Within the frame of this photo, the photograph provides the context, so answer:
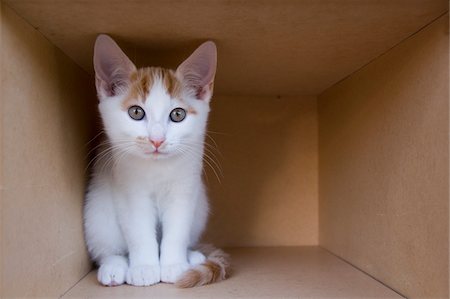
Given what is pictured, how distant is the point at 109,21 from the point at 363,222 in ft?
3.14

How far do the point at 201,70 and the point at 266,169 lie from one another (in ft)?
2.45

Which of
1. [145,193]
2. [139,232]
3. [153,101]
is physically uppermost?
[153,101]

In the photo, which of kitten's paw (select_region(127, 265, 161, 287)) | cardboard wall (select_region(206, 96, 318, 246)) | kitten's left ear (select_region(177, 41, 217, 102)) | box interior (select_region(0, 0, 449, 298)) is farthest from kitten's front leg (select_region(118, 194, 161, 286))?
cardboard wall (select_region(206, 96, 318, 246))

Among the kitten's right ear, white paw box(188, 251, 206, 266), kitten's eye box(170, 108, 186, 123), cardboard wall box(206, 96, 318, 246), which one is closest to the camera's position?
the kitten's right ear

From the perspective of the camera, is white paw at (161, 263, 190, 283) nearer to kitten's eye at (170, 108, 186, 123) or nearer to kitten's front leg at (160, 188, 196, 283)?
kitten's front leg at (160, 188, 196, 283)

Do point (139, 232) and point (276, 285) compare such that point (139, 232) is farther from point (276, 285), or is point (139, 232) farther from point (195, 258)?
point (276, 285)

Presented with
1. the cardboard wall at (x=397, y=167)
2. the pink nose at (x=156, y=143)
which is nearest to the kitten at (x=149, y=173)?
the pink nose at (x=156, y=143)

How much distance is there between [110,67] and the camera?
1236 mm

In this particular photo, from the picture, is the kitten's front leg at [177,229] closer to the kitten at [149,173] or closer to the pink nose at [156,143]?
the kitten at [149,173]

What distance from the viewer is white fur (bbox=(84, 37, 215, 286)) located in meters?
1.19

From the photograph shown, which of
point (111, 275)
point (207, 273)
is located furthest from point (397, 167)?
point (111, 275)

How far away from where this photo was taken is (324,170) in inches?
72.2

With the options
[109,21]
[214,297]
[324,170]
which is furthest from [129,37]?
[324,170]

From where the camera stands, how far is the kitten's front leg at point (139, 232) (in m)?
1.26
